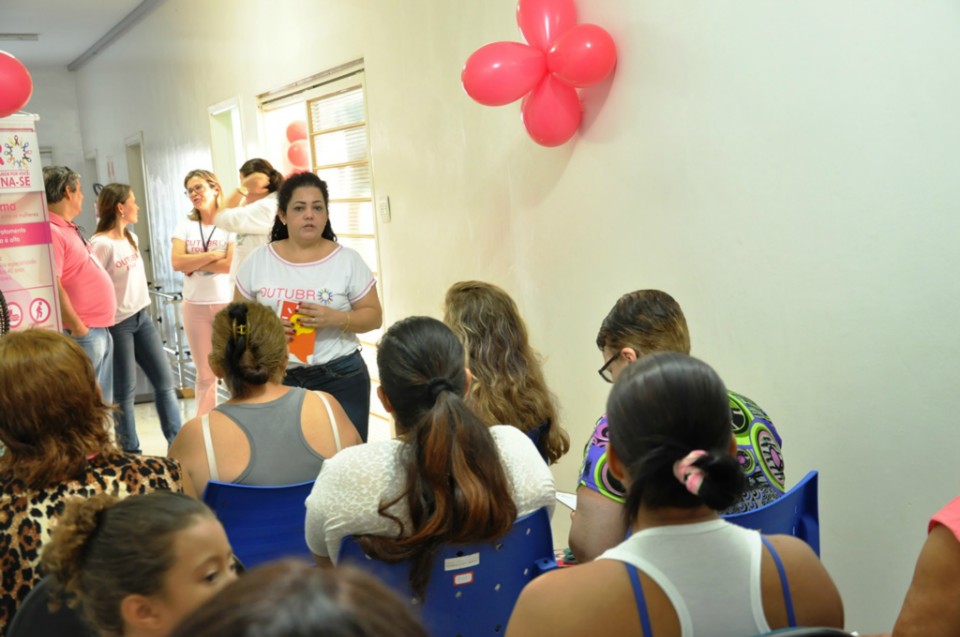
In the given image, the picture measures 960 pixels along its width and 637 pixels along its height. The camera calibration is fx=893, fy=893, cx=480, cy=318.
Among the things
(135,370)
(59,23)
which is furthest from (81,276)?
(59,23)

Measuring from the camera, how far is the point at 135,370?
515 cm

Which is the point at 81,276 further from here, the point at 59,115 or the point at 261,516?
the point at 59,115

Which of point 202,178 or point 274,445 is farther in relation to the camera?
point 202,178

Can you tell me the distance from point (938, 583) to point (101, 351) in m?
4.45

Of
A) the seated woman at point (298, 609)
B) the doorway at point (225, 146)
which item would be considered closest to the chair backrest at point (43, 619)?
the seated woman at point (298, 609)

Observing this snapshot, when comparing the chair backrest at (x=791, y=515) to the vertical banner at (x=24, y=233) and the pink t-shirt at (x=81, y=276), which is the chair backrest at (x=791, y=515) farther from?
the pink t-shirt at (x=81, y=276)

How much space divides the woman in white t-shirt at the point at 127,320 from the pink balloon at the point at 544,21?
8.98ft

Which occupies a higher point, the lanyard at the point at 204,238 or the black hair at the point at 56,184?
the black hair at the point at 56,184

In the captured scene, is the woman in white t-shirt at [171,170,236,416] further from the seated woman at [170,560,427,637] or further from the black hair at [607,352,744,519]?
the seated woman at [170,560,427,637]

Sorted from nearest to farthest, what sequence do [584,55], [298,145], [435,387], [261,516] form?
[435,387], [261,516], [584,55], [298,145]

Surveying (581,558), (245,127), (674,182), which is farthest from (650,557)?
(245,127)

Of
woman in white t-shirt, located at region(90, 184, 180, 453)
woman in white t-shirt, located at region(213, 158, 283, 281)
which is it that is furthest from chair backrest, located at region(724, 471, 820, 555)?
woman in white t-shirt, located at region(90, 184, 180, 453)

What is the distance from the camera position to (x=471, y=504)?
162 centimetres

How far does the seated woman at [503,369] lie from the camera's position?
2.48 metres
